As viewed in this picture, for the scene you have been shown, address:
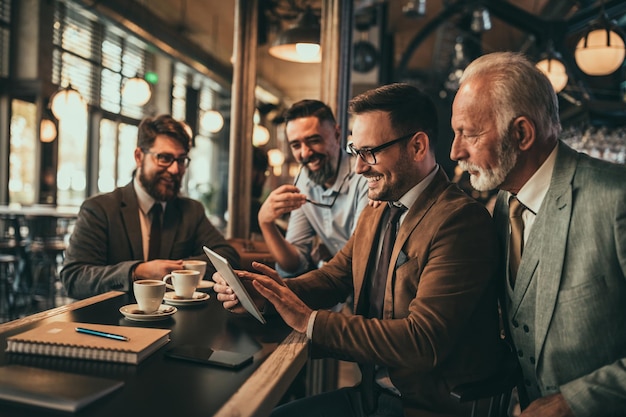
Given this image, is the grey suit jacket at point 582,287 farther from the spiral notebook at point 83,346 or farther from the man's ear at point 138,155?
the man's ear at point 138,155

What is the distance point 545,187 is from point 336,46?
2135 mm

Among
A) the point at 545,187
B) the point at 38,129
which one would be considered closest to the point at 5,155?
the point at 38,129

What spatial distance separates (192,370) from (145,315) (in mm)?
429

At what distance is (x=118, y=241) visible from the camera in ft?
7.80

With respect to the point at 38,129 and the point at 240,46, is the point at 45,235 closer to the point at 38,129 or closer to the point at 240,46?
the point at 38,129

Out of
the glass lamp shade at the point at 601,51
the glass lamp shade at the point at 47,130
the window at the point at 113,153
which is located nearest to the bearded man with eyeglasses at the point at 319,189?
the glass lamp shade at the point at 601,51

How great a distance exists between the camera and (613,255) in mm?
1313

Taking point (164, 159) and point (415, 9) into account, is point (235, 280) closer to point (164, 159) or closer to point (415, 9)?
point (164, 159)

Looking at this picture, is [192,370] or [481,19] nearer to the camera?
[192,370]

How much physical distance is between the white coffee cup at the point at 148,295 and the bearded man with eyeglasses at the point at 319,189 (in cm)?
103

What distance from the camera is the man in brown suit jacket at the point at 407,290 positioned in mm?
1419

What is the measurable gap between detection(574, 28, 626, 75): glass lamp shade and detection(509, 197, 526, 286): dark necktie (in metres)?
3.34

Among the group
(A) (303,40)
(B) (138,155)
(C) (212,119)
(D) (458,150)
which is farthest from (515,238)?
(C) (212,119)

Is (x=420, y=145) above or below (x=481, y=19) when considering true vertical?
below
